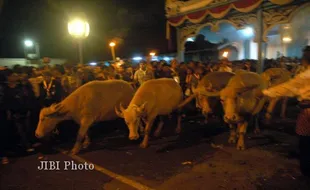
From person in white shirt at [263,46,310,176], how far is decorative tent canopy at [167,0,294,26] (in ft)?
15.6

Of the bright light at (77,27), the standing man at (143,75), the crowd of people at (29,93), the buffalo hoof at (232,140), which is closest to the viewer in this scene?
the crowd of people at (29,93)

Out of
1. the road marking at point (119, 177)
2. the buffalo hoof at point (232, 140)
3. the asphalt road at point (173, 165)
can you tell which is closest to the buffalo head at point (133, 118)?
the asphalt road at point (173, 165)

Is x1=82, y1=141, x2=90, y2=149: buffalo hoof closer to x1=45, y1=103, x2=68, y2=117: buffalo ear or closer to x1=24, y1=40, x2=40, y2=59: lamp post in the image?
x1=45, y1=103, x2=68, y2=117: buffalo ear

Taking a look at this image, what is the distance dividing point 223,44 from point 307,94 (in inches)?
645

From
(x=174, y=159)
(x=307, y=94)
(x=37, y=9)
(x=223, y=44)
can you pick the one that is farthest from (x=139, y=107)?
(x=37, y=9)

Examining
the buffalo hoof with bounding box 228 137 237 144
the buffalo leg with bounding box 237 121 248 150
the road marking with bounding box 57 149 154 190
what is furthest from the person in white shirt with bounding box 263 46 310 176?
the road marking with bounding box 57 149 154 190

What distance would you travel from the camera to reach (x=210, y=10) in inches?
420

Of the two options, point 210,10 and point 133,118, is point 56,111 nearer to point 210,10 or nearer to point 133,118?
point 133,118

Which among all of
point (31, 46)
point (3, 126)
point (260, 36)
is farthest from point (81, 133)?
point (31, 46)

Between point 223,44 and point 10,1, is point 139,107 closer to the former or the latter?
point 223,44

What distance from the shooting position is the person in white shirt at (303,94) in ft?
14.9

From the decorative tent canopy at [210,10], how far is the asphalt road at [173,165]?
408 centimetres

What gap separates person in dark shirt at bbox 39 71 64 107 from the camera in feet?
26.6

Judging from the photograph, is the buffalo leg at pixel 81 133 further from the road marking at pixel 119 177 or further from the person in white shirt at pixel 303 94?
the person in white shirt at pixel 303 94
